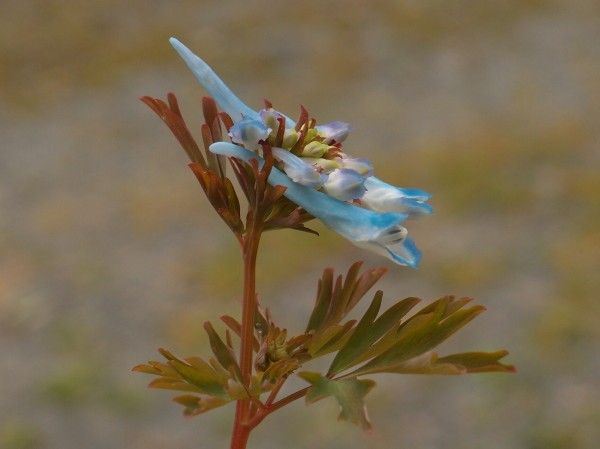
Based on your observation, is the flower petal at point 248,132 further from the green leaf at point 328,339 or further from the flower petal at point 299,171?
the green leaf at point 328,339

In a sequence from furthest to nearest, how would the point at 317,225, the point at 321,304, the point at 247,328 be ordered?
the point at 317,225
the point at 321,304
the point at 247,328

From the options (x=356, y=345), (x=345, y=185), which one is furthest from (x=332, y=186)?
(x=356, y=345)

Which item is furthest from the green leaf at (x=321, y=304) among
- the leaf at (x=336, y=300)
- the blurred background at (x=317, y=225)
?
the blurred background at (x=317, y=225)

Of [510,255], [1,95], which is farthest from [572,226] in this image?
[1,95]

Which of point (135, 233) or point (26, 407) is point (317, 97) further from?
point (26, 407)

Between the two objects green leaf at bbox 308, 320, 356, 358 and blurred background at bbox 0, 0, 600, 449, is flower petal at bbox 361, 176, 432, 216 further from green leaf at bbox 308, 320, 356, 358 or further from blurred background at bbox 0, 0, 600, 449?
blurred background at bbox 0, 0, 600, 449

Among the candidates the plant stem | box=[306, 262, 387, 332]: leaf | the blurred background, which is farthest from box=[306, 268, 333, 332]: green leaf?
the blurred background

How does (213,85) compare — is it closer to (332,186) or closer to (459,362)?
(332,186)
